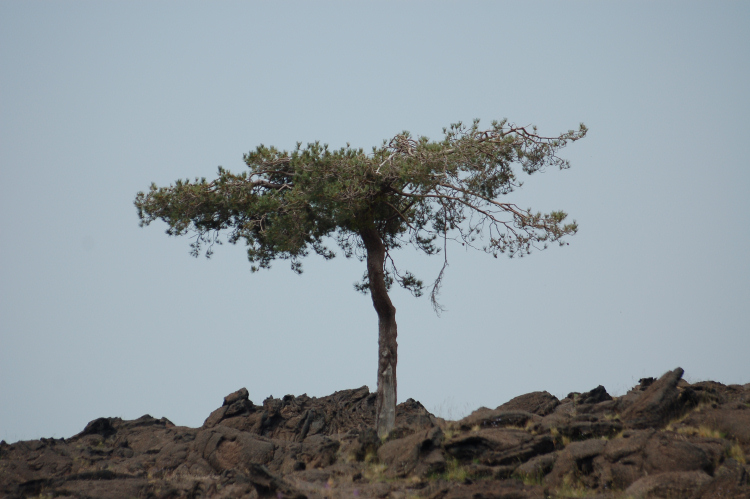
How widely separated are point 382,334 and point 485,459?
818 centimetres

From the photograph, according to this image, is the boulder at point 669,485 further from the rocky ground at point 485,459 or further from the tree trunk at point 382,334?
the tree trunk at point 382,334

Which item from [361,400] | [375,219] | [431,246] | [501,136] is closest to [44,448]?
[361,400]

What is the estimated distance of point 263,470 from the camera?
1370 cm

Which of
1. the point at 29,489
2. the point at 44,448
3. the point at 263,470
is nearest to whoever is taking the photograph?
the point at 263,470

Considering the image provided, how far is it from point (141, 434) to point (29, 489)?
9.99m

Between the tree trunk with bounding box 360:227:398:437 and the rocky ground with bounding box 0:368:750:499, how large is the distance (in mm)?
1431

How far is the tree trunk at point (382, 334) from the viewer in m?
21.0

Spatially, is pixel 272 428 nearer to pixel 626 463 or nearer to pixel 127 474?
pixel 127 474

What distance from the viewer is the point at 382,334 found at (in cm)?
2172

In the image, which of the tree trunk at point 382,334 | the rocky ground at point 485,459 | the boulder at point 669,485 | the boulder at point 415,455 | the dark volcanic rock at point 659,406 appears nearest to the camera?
the boulder at point 669,485

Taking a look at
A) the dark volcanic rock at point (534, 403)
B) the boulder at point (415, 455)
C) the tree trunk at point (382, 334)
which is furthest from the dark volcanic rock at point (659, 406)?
the tree trunk at point (382, 334)

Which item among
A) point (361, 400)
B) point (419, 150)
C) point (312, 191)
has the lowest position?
point (361, 400)

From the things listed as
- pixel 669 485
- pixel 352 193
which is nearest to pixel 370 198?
pixel 352 193

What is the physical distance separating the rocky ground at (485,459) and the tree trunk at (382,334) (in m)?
1.43
